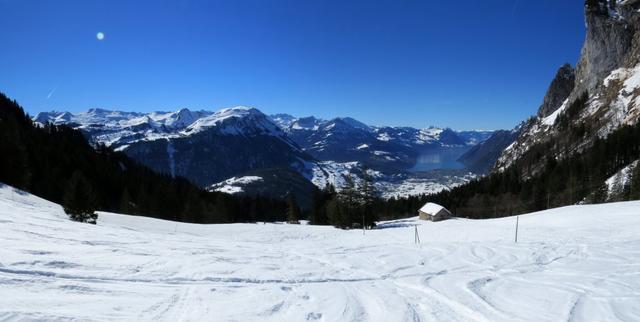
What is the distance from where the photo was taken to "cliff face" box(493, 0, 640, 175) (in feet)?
408

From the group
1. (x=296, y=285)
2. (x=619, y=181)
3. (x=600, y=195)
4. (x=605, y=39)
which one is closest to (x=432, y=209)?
(x=600, y=195)

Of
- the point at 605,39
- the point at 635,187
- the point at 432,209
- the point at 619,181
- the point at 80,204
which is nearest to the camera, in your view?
the point at 80,204

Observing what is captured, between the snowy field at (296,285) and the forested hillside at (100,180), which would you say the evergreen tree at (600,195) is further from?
the forested hillside at (100,180)

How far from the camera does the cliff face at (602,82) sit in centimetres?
12438

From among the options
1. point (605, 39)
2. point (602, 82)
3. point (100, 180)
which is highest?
point (605, 39)

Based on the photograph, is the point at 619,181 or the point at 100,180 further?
the point at 100,180

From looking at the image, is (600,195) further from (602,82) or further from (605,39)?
(605,39)

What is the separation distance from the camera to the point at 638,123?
97875mm

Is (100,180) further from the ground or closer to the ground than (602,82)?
closer to the ground

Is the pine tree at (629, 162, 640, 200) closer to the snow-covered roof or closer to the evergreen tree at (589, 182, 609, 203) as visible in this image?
the evergreen tree at (589, 182, 609, 203)

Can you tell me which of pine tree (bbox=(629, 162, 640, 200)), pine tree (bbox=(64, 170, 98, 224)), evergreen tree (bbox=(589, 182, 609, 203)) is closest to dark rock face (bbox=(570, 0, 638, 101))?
evergreen tree (bbox=(589, 182, 609, 203))

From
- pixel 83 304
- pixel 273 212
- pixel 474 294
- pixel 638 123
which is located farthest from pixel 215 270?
pixel 638 123

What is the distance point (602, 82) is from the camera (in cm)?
14850

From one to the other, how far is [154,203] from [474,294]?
88.3m
